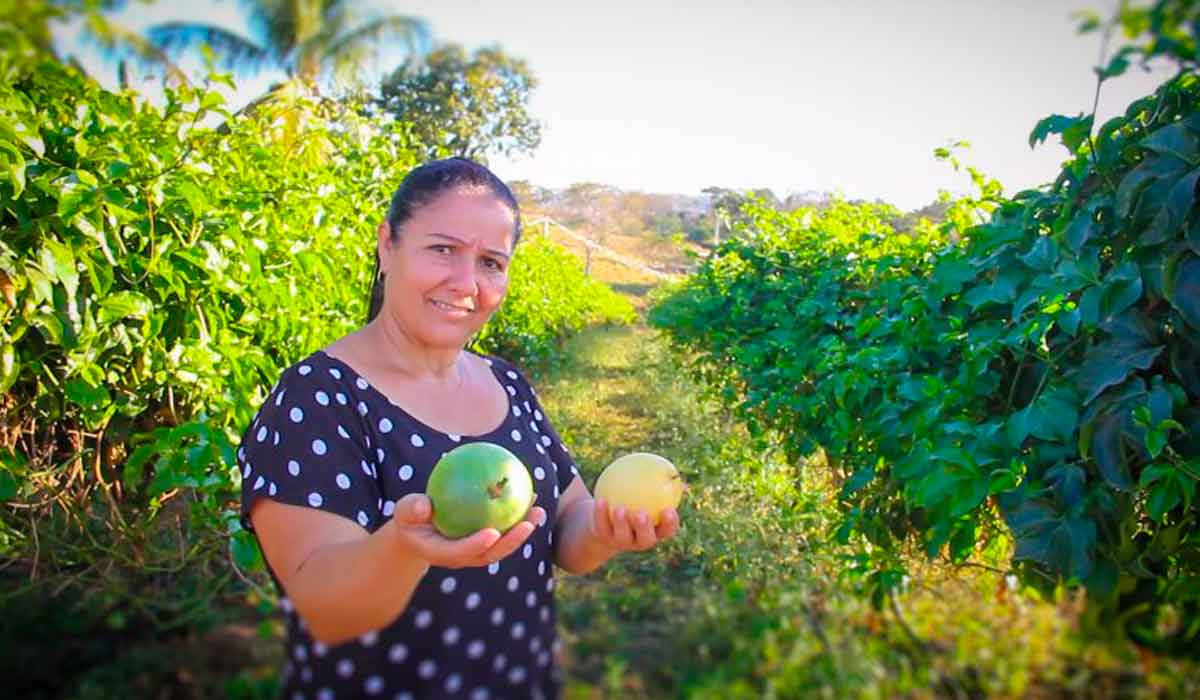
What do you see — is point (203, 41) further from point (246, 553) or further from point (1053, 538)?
point (1053, 538)

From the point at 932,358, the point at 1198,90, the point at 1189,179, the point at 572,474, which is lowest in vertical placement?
the point at 572,474

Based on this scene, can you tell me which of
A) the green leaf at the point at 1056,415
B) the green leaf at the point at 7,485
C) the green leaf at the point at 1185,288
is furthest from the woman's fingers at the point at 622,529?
the green leaf at the point at 7,485

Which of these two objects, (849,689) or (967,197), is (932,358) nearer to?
(967,197)

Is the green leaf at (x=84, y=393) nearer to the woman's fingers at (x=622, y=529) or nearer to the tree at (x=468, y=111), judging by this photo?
the woman's fingers at (x=622, y=529)

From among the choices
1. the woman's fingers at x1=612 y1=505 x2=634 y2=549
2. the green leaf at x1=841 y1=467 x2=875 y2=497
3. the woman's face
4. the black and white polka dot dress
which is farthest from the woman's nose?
the green leaf at x1=841 y1=467 x2=875 y2=497

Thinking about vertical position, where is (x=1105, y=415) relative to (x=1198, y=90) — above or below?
below

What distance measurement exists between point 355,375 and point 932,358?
2.11 meters

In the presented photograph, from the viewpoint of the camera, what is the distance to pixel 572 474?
1742 millimetres

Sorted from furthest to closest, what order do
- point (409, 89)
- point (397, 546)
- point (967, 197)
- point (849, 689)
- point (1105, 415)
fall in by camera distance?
point (409, 89)
point (967, 197)
point (1105, 415)
point (397, 546)
point (849, 689)

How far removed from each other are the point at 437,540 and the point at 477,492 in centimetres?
8

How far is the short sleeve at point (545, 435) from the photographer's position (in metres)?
1.74

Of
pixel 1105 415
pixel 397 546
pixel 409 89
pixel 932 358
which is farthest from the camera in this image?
pixel 409 89

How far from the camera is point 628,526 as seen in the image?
51.8 inches

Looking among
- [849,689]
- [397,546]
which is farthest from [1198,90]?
[397,546]
